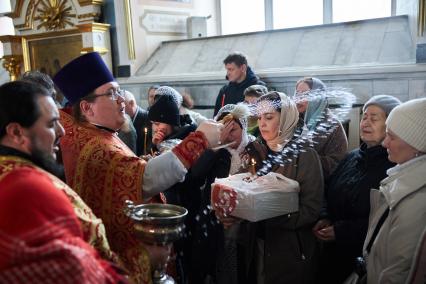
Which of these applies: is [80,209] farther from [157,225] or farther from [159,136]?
[159,136]

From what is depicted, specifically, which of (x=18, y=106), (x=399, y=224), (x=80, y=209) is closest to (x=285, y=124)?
(x=399, y=224)

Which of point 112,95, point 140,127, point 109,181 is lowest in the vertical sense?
point 140,127

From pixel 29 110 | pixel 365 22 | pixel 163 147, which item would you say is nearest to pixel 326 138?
pixel 163 147

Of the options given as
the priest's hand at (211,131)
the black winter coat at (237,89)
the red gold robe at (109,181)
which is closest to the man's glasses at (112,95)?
the red gold robe at (109,181)

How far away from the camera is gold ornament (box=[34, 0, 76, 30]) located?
7961mm

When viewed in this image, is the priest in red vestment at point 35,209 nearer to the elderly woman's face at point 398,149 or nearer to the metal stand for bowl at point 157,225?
the metal stand for bowl at point 157,225

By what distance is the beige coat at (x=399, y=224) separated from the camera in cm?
189

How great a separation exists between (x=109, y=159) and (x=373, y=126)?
4.68 ft

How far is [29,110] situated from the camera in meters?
1.32

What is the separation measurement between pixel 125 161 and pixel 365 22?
15.3 feet

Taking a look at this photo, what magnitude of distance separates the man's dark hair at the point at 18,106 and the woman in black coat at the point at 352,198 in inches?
65.0

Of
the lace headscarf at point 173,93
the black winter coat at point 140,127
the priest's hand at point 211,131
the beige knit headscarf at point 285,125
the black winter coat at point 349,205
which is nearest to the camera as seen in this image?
the priest's hand at point 211,131

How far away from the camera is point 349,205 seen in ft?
7.95

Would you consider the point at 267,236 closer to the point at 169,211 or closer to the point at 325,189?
the point at 325,189
